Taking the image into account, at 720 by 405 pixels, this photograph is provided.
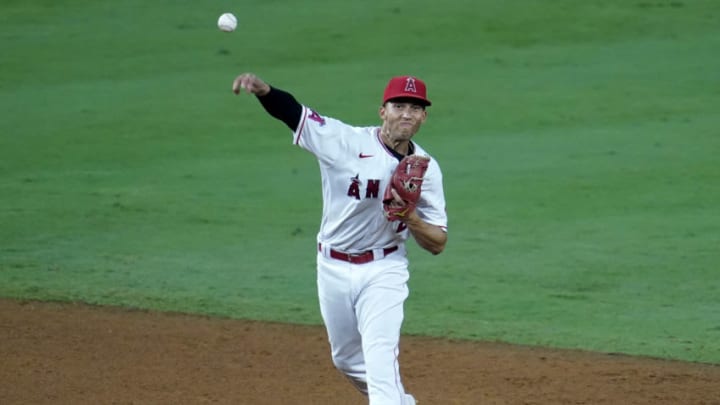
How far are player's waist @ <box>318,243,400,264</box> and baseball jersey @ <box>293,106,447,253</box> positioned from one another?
20 mm

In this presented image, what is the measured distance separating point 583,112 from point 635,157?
5.99 feet

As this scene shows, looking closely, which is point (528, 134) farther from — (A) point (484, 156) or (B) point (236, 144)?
(B) point (236, 144)

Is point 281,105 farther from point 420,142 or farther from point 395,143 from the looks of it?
point 420,142

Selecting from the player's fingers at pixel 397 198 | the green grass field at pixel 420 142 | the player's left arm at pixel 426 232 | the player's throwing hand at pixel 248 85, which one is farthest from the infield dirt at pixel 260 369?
the player's throwing hand at pixel 248 85

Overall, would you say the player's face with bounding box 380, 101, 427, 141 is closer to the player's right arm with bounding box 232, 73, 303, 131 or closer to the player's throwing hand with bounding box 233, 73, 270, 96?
the player's right arm with bounding box 232, 73, 303, 131

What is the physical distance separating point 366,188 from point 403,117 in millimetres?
390

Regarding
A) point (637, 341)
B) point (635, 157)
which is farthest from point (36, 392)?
point (635, 157)

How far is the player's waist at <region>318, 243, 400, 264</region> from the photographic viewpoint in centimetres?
565

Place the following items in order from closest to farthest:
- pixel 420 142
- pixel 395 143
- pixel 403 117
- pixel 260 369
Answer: pixel 403 117, pixel 395 143, pixel 260 369, pixel 420 142

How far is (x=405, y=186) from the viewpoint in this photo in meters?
5.34

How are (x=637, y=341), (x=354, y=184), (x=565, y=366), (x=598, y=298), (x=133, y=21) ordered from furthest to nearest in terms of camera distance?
1. (x=133, y=21)
2. (x=598, y=298)
3. (x=637, y=341)
4. (x=565, y=366)
5. (x=354, y=184)

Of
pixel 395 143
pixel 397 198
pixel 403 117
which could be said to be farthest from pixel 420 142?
pixel 397 198

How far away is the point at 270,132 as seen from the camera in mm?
14148

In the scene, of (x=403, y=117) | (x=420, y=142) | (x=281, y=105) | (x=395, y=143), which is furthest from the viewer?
(x=420, y=142)
